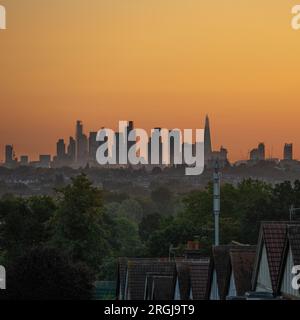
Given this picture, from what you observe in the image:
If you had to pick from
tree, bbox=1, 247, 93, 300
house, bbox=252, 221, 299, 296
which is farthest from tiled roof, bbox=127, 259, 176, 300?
house, bbox=252, 221, 299, 296

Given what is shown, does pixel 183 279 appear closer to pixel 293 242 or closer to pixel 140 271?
pixel 140 271

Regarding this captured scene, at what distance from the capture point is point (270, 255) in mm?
24984

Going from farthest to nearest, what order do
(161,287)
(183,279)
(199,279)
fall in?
(161,287), (183,279), (199,279)

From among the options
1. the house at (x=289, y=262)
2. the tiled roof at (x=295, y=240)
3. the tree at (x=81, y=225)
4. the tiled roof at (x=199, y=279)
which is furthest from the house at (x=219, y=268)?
the tree at (x=81, y=225)

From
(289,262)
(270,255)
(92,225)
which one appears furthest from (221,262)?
(92,225)

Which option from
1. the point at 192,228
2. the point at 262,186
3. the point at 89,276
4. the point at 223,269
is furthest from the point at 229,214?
the point at 223,269

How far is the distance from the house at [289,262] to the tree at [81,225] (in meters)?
92.9

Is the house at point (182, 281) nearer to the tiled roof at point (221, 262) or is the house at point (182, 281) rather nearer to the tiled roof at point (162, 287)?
the tiled roof at point (162, 287)

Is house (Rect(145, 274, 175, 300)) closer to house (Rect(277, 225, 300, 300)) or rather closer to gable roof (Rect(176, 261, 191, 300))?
gable roof (Rect(176, 261, 191, 300))

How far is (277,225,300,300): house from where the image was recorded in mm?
21734

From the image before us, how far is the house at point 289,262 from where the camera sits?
21734 mm

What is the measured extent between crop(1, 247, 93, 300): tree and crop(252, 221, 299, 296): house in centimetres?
4149

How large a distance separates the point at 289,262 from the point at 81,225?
10111 centimetres
